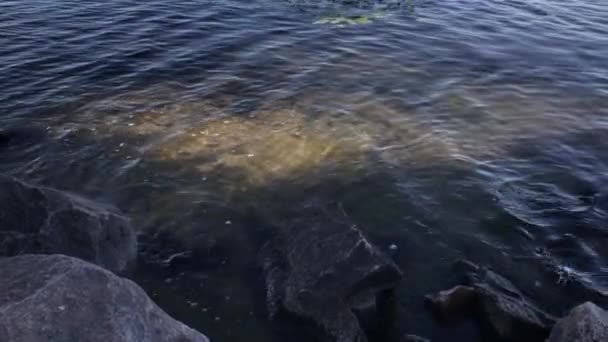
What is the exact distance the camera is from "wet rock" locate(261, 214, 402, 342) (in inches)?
380

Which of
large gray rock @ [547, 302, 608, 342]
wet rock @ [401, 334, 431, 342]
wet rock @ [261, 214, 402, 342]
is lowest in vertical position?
wet rock @ [401, 334, 431, 342]

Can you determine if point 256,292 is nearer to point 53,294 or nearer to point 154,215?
point 154,215

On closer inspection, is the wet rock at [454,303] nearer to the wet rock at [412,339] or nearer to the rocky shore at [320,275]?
the rocky shore at [320,275]

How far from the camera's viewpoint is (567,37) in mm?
24234

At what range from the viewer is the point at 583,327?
8430 millimetres

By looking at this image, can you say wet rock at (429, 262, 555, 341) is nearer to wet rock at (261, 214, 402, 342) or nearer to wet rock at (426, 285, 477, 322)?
wet rock at (426, 285, 477, 322)

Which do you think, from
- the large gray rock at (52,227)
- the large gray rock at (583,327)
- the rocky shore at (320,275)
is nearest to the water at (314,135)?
the rocky shore at (320,275)

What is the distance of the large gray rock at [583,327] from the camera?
27.2 feet

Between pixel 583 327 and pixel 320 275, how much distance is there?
4.28 m

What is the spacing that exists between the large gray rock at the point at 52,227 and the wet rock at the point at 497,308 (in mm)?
6312

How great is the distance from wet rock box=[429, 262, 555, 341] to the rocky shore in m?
0.02

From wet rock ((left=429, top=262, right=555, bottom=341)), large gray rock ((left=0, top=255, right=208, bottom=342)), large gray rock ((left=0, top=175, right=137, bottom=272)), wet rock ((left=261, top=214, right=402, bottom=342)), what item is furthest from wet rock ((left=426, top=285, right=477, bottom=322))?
large gray rock ((left=0, top=175, right=137, bottom=272))

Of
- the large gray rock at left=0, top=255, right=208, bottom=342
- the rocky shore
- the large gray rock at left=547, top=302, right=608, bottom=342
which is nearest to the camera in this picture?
the large gray rock at left=0, top=255, right=208, bottom=342

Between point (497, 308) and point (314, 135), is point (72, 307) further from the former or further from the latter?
point (314, 135)
